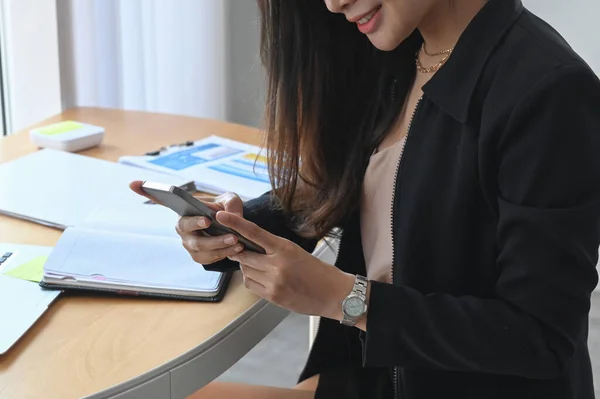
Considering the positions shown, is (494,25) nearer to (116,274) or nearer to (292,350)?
(116,274)

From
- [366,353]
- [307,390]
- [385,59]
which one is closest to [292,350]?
[307,390]

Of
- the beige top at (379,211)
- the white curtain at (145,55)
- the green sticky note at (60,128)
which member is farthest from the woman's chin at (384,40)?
the white curtain at (145,55)

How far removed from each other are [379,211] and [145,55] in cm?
134

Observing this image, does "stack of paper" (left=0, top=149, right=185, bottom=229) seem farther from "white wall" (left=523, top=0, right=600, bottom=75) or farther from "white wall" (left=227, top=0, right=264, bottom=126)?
"white wall" (left=523, top=0, right=600, bottom=75)

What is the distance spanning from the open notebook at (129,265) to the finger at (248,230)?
0.57 feet

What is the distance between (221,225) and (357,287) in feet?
0.56

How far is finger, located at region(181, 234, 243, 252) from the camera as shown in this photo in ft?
2.81

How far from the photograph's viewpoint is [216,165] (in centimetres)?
142

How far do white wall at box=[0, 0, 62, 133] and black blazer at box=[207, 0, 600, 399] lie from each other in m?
1.21

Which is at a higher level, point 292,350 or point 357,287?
point 357,287

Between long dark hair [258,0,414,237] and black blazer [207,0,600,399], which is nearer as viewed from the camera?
black blazer [207,0,600,399]

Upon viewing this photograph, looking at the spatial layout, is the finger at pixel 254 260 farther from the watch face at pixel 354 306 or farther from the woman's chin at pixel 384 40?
the woman's chin at pixel 384 40

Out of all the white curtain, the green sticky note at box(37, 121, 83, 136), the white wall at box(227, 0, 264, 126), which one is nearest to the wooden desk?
the green sticky note at box(37, 121, 83, 136)

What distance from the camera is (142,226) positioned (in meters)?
1.11
